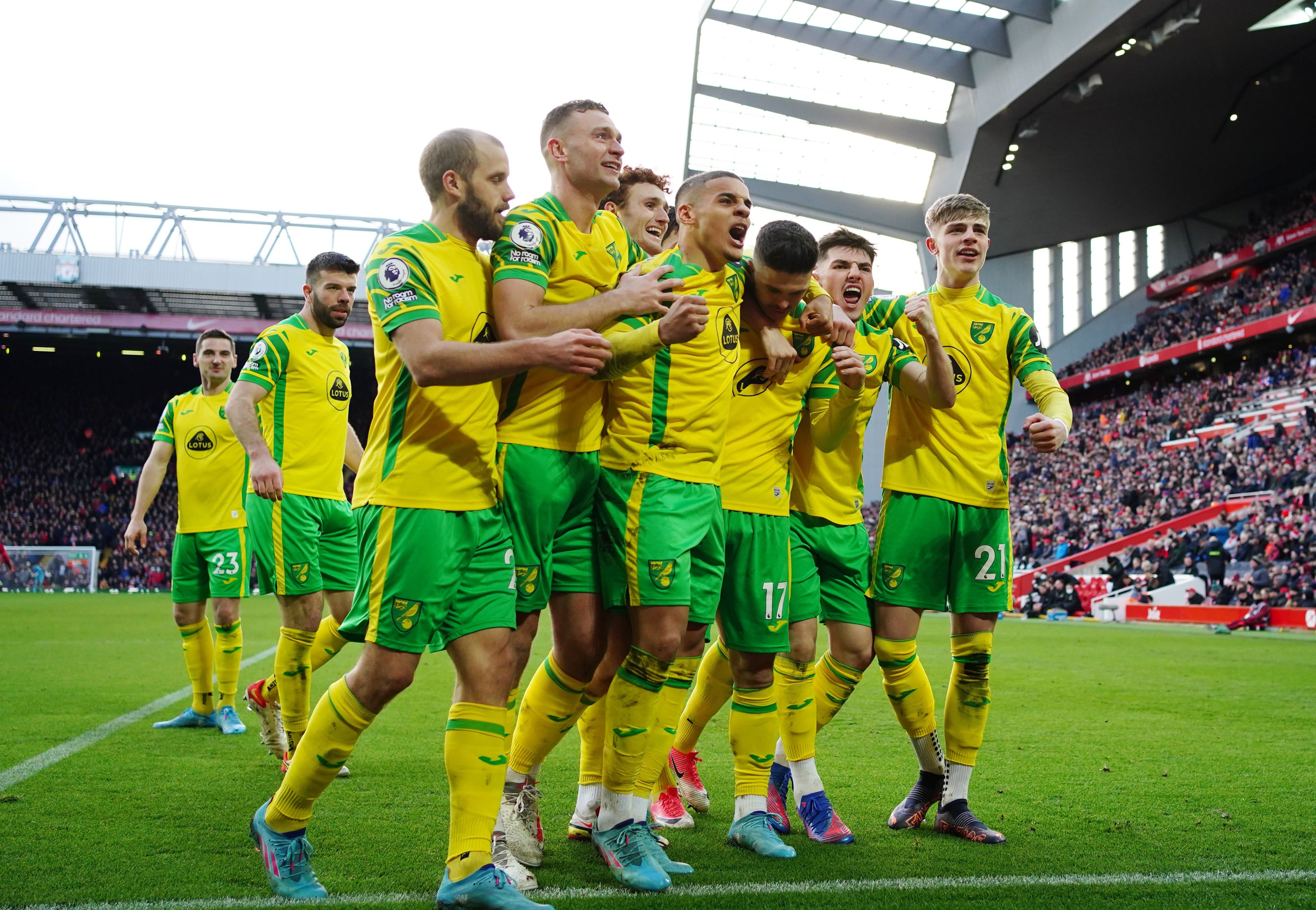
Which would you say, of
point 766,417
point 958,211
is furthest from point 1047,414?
point 766,417

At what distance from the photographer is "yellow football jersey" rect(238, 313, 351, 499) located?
5039 millimetres

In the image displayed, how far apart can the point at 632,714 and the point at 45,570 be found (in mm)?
30219

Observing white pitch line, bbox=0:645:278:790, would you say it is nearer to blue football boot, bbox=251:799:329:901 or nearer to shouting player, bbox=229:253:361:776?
shouting player, bbox=229:253:361:776

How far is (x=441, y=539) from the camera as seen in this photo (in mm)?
2781

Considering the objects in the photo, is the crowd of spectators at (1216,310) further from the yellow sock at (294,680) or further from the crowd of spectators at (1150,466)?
the yellow sock at (294,680)

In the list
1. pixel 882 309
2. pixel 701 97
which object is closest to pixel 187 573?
pixel 882 309

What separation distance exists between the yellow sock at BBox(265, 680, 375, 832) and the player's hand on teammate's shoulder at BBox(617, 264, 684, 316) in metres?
1.35

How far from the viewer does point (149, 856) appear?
320 cm

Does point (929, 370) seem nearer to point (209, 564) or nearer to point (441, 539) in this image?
point (441, 539)

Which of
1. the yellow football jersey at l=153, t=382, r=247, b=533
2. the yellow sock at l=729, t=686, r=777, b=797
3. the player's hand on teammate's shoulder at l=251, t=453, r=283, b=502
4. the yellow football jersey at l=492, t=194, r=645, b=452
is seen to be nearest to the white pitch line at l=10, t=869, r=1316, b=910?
the yellow sock at l=729, t=686, r=777, b=797

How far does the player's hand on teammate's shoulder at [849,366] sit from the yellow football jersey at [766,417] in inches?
7.5

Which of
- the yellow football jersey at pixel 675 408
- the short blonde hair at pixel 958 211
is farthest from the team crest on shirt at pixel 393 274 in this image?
the short blonde hair at pixel 958 211

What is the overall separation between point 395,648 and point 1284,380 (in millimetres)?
33658

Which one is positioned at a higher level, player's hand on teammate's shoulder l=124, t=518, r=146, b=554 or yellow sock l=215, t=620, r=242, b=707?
player's hand on teammate's shoulder l=124, t=518, r=146, b=554
